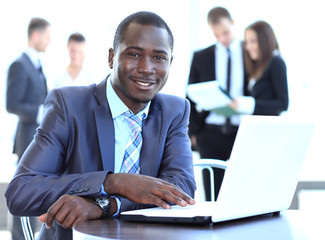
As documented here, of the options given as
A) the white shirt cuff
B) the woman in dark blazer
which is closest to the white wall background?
the woman in dark blazer

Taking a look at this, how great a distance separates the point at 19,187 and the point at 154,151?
0.47m

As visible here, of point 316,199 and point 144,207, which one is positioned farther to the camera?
point 316,199

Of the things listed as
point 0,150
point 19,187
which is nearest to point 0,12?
point 0,150

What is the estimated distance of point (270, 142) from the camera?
51.4 inches

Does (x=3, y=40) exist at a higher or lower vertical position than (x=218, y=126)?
higher

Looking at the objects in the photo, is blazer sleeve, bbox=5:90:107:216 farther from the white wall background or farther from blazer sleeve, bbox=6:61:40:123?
the white wall background

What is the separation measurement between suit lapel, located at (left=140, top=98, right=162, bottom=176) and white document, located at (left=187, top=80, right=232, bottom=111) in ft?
5.03

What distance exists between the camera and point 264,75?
3736 mm

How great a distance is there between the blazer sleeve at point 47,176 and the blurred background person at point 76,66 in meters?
2.97

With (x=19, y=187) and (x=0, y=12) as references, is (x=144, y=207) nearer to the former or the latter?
(x=19, y=187)

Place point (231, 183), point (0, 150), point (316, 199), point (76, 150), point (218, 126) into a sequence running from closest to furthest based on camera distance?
point (231, 183) → point (76, 150) → point (218, 126) → point (0, 150) → point (316, 199)

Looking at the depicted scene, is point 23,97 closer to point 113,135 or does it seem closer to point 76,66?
point 76,66

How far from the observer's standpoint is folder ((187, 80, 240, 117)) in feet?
11.3

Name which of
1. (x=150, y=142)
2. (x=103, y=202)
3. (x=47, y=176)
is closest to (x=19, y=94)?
(x=150, y=142)
